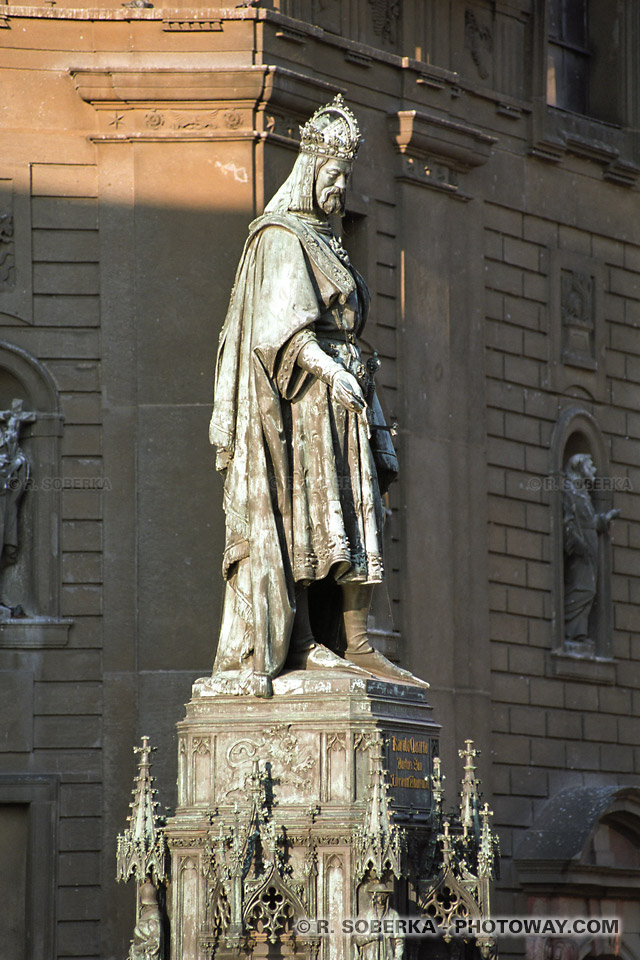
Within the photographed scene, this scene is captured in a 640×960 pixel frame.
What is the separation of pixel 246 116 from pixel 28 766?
6.04 m

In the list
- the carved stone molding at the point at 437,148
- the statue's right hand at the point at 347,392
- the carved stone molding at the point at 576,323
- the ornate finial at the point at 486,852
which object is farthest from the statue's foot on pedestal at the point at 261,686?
the carved stone molding at the point at 576,323

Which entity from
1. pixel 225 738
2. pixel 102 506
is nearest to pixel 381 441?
pixel 225 738

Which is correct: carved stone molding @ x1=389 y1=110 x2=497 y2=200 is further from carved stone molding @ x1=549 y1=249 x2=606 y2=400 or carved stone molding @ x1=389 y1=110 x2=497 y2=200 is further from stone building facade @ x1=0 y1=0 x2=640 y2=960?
carved stone molding @ x1=549 y1=249 x2=606 y2=400

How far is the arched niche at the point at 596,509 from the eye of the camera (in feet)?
83.0

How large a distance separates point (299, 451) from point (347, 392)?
0.46 meters

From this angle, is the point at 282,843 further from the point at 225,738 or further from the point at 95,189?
the point at 95,189

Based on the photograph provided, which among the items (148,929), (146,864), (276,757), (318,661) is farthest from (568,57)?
(148,929)

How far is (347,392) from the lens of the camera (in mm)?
13102

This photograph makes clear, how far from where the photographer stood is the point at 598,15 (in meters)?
27.1

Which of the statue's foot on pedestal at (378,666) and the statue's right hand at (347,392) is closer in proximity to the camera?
the statue's right hand at (347,392)

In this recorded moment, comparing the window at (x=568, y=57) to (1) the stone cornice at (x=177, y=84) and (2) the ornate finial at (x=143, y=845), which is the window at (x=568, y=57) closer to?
(1) the stone cornice at (x=177, y=84)

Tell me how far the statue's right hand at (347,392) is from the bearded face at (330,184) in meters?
Result: 1.12

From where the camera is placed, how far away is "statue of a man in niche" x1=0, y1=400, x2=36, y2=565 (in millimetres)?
20703

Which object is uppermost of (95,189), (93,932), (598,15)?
(598,15)
